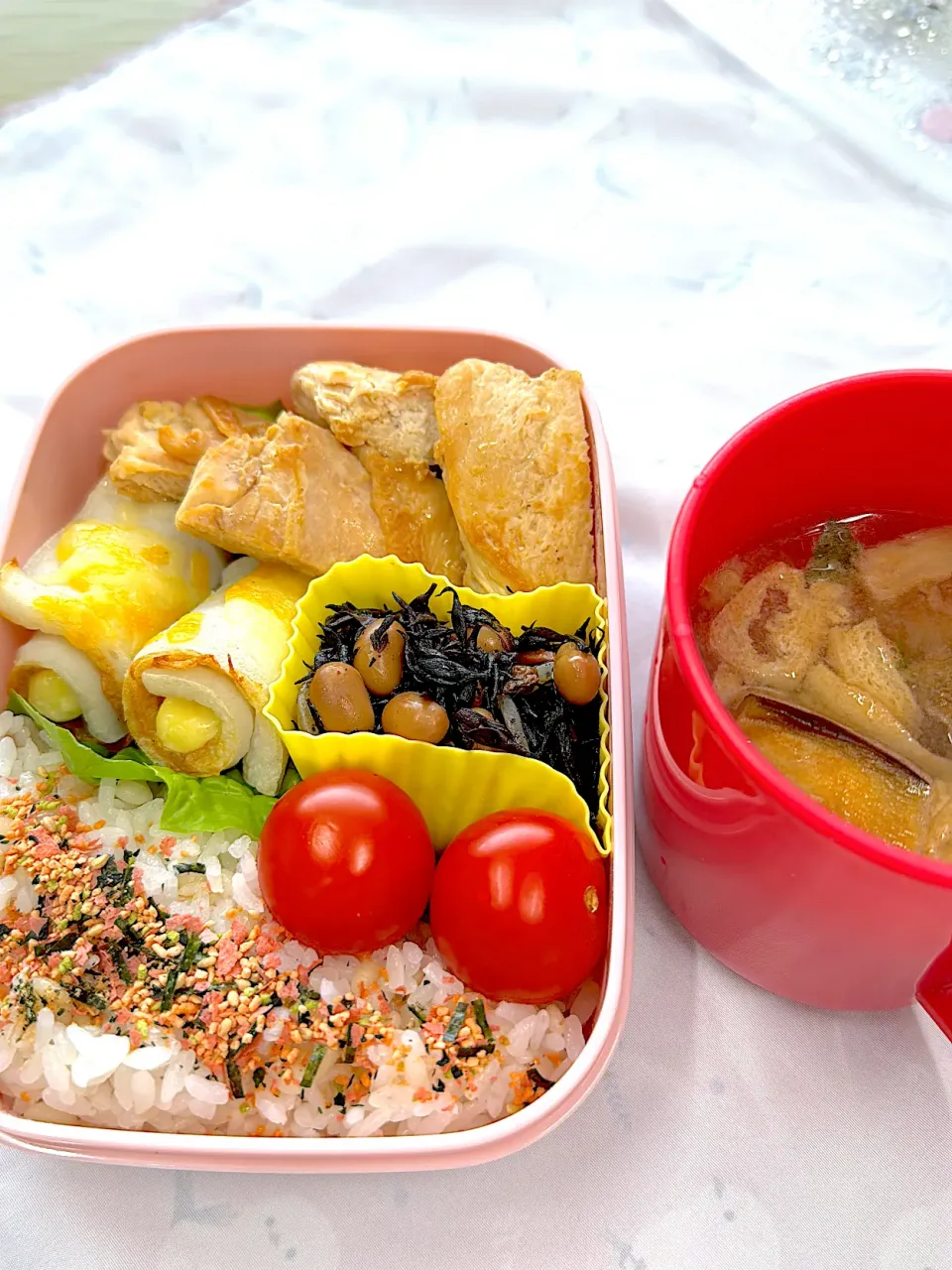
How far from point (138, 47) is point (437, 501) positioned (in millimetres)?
1464

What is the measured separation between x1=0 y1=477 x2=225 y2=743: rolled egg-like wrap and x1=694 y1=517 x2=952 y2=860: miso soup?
2.60 ft

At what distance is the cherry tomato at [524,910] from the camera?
119cm

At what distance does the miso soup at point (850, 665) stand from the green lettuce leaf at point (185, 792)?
0.63 m

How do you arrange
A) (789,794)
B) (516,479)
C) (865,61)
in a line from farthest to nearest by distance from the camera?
(865,61) → (516,479) → (789,794)

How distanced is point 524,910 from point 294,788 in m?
0.34

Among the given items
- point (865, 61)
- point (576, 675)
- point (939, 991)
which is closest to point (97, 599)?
point (576, 675)

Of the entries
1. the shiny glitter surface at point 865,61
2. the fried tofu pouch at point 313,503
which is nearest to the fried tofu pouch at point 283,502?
the fried tofu pouch at point 313,503

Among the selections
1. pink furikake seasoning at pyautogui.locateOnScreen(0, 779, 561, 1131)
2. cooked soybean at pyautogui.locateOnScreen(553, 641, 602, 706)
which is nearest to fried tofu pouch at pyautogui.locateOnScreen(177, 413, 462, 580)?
cooked soybean at pyautogui.locateOnScreen(553, 641, 602, 706)

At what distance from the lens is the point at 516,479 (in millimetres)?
1541

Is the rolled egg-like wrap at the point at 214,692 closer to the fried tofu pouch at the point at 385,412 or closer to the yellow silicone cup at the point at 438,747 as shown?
the yellow silicone cup at the point at 438,747

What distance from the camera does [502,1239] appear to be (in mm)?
1236

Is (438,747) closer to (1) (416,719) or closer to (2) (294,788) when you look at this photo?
(1) (416,719)

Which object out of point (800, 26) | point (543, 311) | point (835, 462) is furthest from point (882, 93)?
point (835, 462)

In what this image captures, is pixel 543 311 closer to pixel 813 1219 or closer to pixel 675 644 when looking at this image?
pixel 675 644
